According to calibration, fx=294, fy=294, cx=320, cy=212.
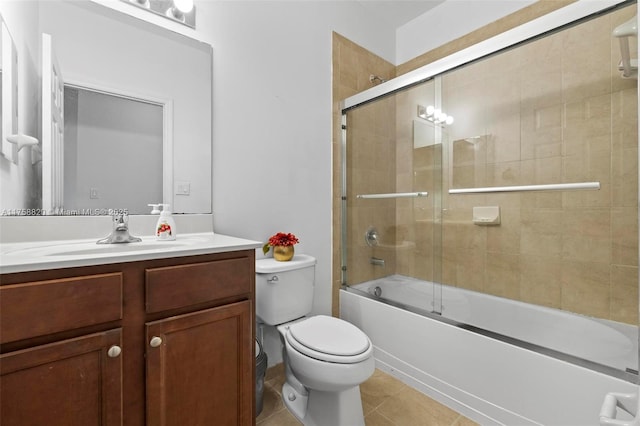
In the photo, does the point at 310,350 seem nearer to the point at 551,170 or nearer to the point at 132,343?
the point at 132,343

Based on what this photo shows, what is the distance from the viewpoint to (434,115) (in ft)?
6.33

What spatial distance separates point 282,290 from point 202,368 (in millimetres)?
570

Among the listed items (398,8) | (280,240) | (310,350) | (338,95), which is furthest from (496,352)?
(398,8)

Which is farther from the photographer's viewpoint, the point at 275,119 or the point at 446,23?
the point at 446,23

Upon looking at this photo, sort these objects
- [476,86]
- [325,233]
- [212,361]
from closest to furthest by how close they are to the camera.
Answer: [212,361] < [476,86] < [325,233]

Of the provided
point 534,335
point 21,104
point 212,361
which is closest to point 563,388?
point 534,335

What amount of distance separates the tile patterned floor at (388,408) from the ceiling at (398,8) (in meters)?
2.67

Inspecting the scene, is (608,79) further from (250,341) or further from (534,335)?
(250,341)

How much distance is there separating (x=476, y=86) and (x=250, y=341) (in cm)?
185

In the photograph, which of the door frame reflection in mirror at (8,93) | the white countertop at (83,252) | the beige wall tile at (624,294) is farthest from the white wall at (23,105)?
the beige wall tile at (624,294)

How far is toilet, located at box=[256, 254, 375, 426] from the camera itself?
1194 mm

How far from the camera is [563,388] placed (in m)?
1.19

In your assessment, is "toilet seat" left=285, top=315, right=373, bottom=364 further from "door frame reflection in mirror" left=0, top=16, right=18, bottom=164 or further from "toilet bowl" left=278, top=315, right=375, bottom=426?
"door frame reflection in mirror" left=0, top=16, right=18, bottom=164

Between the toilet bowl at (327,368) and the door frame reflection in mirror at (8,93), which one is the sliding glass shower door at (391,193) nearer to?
the toilet bowl at (327,368)
